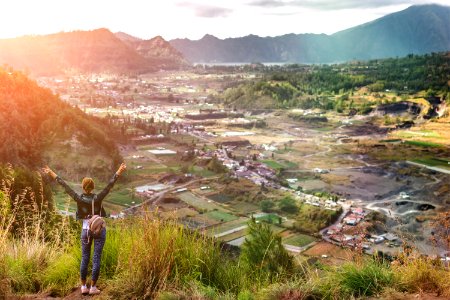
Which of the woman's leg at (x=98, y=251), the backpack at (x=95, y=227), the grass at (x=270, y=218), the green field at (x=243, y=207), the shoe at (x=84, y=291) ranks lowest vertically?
the green field at (x=243, y=207)

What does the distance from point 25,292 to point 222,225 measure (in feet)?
96.4

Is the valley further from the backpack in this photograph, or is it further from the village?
the backpack

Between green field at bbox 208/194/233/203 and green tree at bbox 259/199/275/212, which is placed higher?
green tree at bbox 259/199/275/212

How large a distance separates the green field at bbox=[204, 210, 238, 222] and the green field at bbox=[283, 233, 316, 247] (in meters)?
5.96

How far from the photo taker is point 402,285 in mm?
4328

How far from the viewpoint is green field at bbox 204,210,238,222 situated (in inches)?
1397

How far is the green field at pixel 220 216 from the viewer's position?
35478mm

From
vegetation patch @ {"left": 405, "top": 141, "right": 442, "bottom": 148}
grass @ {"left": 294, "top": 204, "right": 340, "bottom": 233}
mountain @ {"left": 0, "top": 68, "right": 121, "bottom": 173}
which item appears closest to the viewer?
grass @ {"left": 294, "top": 204, "right": 340, "bottom": 233}

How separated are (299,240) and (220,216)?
7.92m

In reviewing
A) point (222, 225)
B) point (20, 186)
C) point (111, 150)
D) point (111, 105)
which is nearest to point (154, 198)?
point (222, 225)

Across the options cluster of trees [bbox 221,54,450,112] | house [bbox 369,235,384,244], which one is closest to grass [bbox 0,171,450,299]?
house [bbox 369,235,384,244]

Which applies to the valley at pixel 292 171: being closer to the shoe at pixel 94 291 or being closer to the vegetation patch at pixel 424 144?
the vegetation patch at pixel 424 144

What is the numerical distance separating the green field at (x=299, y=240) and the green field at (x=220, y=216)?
596 cm

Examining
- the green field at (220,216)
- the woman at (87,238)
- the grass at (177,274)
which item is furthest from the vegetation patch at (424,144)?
the woman at (87,238)
